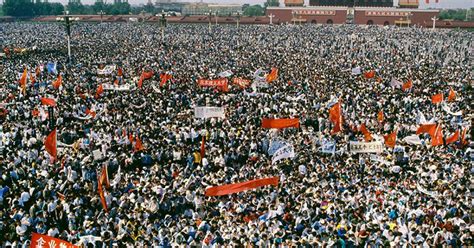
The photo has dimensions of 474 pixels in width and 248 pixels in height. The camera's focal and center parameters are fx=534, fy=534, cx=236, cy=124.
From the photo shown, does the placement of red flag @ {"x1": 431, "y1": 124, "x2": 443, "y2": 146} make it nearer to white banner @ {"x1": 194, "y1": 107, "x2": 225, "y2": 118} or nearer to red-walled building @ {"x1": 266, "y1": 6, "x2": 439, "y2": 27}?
white banner @ {"x1": 194, "y1": 107, "x2": 225, "y2": 118}

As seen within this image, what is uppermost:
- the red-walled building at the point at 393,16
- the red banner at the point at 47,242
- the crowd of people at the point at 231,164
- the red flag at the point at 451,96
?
the red-walled building at the point at 393,16

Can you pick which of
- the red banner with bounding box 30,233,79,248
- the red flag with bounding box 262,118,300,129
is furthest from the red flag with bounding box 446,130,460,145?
the red banner with bounding box 30,233,79,248

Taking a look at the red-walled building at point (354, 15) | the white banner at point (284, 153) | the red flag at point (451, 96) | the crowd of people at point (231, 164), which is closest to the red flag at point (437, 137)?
the crowd of people at point (231, 164)

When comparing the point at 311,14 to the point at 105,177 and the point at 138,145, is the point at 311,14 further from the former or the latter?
the point at 105,177

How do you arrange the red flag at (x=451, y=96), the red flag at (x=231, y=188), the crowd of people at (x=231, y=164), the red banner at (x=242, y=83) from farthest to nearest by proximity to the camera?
the red banner at (x=242, y=83)
the red flag at (x=451, y=96)
the red flag at (x=231, y=188)
the crowd of people at (x=231, y=164)

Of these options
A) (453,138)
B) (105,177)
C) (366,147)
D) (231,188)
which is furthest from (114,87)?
(453,138)

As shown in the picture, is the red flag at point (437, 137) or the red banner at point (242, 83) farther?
the red banner at point (242, 83)

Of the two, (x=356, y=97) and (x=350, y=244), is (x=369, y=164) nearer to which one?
(x=350, y=244)

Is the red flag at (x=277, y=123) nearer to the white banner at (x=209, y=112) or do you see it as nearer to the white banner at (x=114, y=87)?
the white banner at (x=209, y=112)

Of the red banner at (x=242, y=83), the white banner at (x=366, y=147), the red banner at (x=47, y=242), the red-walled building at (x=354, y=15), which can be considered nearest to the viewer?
the red banner at (x=47, y=242)
